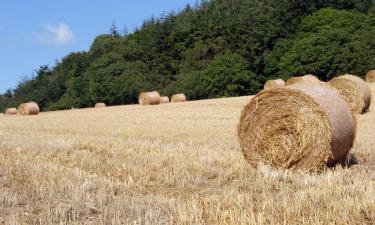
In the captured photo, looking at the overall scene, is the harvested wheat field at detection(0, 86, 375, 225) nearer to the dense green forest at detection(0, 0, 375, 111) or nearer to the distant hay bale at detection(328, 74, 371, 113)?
the distant hay bale at detection(328, 74, 371, 113)

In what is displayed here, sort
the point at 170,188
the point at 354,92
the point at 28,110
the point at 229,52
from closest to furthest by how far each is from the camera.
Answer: the point at 170,188, the point at 354,92, the point at 28,110, the point at 229,52

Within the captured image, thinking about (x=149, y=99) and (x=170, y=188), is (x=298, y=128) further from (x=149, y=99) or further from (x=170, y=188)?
(x=149, y=99)

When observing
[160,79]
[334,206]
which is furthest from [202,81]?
[334,206]

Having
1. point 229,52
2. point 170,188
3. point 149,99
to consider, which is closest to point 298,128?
point 170,188

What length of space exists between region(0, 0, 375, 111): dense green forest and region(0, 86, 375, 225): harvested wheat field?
43.3 meters

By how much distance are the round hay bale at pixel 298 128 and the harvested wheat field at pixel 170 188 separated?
0.36 m

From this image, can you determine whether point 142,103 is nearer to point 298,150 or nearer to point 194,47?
point 298,150

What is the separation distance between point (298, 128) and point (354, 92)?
41.7ft

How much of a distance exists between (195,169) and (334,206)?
324 cm

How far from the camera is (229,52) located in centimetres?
6359

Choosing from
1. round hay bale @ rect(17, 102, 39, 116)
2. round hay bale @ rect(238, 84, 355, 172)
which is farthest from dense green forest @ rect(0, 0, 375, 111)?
round hay bale @ rect(238, 84, 355, 172)

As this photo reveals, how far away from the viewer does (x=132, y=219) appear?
5.32 metres

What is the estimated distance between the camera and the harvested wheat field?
5.33m

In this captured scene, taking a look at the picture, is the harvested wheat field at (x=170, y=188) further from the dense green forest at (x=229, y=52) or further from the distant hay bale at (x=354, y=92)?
the dense green forest at (x=229, y=52)
